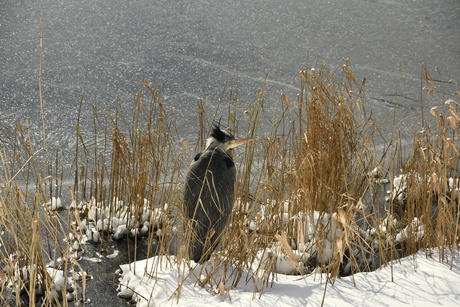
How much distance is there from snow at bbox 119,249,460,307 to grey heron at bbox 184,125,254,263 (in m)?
0.18

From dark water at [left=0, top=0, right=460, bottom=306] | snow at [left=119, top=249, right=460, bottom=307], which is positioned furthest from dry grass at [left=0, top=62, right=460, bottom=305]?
dark water at [left=0, top=0, right=460, bottom=306]

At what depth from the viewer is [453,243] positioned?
2.21 meters

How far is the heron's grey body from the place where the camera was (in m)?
2.35

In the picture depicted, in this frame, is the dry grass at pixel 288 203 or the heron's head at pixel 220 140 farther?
the heron's head at pixel 220 140

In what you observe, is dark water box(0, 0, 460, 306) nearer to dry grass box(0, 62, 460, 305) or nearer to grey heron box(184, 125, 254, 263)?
dry grass box(0, 62, 460, 305)

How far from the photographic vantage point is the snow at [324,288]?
6.54ft

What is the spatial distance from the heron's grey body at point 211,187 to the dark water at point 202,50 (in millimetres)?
1212

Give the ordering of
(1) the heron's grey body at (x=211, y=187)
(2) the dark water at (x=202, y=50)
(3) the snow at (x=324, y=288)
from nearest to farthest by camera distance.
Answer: (3) the snow at (x=324, y=288) < (1) the heron's grey body at (x=211, y=187) < (2) the dark water at (x=202, y=50)

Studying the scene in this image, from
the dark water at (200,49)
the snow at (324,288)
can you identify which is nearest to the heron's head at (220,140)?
the snow at (324,288)

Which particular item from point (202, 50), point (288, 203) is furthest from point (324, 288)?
point (202, 50)

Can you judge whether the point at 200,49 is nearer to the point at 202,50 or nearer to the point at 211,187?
the point at 202,50

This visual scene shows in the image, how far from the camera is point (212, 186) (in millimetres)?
2354

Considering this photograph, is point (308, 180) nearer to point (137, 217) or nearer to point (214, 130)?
point (214, 130)

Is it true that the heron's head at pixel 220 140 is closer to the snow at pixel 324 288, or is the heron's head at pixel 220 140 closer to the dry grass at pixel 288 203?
the dry grass at pixel 288 203
